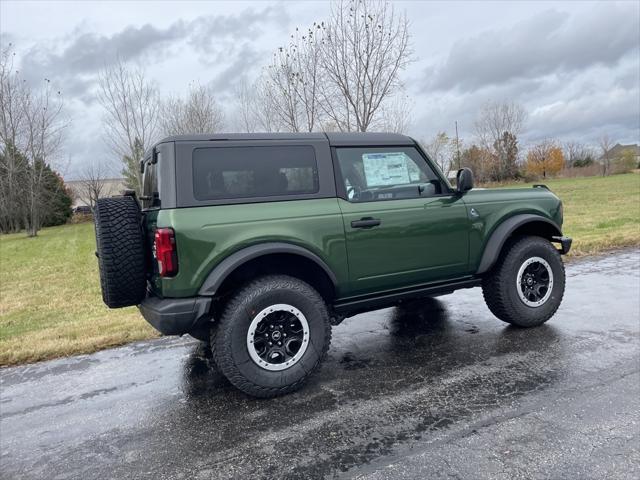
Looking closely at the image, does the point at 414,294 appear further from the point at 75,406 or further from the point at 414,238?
the point at 75,406

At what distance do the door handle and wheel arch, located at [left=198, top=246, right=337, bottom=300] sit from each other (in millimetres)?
421

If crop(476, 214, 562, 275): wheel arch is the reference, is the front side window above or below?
above

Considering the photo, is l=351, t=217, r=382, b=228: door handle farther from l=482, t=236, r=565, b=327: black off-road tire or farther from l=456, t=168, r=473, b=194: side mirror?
l=482, t=236, r=565, b=327: black off-road tire

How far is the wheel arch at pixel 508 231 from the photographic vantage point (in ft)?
14.0

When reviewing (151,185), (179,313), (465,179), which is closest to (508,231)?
(465,179)

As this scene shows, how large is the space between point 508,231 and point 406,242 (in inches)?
43.7

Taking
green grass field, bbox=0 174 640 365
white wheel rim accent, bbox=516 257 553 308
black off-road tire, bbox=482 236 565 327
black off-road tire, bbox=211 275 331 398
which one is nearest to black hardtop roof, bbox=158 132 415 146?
black off-road tire, bbox=211 275 331 398

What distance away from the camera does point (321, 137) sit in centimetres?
383

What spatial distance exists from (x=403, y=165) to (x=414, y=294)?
46.3 inches

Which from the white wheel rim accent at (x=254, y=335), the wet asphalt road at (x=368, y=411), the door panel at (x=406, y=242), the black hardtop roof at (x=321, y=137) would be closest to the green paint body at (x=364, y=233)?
the door panel at (x=406, y=242)

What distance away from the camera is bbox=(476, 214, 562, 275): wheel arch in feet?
14.0

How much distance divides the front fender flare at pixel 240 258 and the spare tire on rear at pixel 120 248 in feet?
1.99

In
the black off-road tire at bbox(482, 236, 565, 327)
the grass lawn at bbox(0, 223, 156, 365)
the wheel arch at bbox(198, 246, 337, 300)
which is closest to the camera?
the wheel arch at bbox(198, 246, 337, 300)

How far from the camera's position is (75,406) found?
340 centimetres
